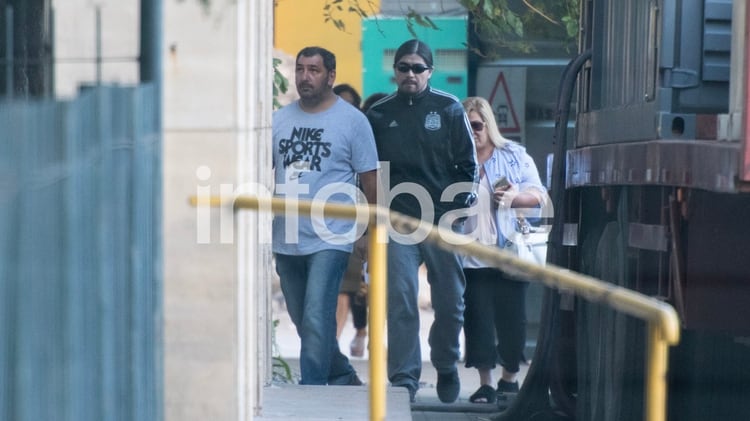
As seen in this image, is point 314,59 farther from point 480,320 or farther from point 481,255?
point 481,255

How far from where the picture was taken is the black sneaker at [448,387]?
7.14 meters

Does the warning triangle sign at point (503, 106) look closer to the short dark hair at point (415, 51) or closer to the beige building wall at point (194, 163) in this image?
Result: the short dark hair at point (415, 51)

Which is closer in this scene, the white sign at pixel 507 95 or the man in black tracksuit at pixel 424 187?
the man in black tracksuit at pixel 424 187

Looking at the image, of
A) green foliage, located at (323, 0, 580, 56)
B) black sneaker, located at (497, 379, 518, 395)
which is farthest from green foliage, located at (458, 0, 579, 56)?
black sneaker, located at (497, 379, 518, 395)

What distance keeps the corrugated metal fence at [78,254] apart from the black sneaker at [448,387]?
3.52 meters

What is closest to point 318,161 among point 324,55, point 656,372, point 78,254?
point 324,55

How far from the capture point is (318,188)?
21.7 feet

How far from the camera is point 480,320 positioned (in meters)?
7.58

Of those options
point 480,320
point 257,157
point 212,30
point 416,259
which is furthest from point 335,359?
point 212,30

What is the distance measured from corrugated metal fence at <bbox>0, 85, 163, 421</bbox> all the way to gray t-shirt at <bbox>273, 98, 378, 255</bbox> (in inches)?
111

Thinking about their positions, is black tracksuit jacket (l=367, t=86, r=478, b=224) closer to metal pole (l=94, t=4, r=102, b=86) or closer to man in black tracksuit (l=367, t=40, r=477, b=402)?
man in black tracksuit (l=367, t=40, r=477, b=402)

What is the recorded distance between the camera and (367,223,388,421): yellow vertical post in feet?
10.7

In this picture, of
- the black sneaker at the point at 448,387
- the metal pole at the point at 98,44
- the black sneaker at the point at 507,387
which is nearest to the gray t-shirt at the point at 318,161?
the black sneaker at the point at 448,387

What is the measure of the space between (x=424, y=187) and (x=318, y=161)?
2.25 ft
